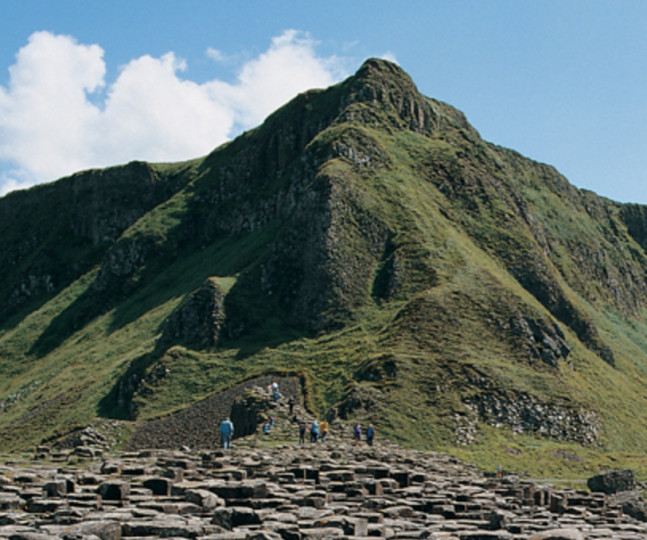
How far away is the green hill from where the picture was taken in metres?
82.4

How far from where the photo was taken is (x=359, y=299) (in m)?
104

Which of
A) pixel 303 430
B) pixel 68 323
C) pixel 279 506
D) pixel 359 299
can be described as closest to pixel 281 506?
pixel 279 506

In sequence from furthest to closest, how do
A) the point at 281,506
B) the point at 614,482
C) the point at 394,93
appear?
the point at 394,93 → the point at 614,482 → the point at 281,506

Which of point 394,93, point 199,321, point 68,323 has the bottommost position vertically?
point 199,321

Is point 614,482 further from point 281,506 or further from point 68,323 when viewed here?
point 68,323

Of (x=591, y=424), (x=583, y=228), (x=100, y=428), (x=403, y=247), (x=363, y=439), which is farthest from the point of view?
(x=583, y=228)

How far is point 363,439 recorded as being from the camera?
6662 centimetres

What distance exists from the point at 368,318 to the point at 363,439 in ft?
113

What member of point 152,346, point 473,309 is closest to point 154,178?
point 152,346

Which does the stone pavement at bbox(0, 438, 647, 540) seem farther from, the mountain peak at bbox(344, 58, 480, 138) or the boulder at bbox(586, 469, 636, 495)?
the mountain peak at bbox(344, 58, 480, 138)

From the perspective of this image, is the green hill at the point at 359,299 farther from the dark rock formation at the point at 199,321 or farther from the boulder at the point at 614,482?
the boulder at the point at 614,482

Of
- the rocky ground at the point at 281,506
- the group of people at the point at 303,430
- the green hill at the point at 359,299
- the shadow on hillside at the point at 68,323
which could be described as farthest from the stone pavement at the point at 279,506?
the shadow on hillside at the point at 68,323

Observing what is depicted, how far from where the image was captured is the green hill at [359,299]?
270 feet

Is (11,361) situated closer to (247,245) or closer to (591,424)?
(247,245)
